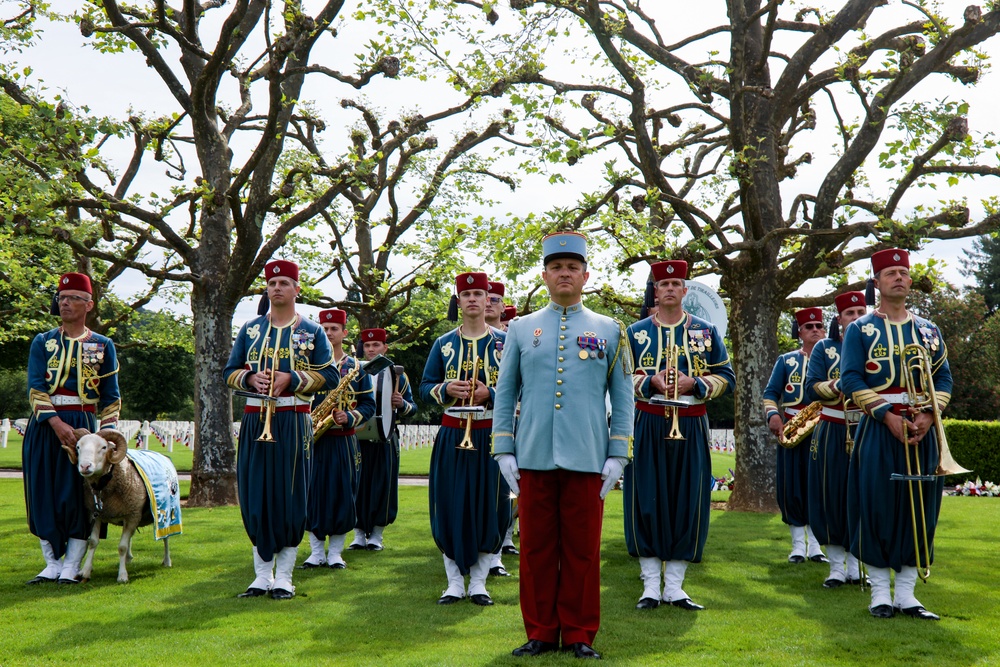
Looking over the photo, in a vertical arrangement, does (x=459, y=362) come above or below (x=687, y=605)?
above

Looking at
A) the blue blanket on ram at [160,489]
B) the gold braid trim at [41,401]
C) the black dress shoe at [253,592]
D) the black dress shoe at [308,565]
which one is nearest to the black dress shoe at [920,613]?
the black dress shoe at [253,592]

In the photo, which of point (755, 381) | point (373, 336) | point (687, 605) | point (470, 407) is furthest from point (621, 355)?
point (755, 381)

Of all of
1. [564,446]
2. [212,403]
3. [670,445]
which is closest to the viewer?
[564,446]

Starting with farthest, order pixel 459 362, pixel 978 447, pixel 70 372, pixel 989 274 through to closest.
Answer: pixel 989 274 < pixel 978 447 < pixel 70 372 < pixel 459 362

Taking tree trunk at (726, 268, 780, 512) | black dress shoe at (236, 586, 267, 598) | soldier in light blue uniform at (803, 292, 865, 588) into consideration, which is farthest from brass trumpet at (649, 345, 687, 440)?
tree trunk at (726, 268, 780, 512)

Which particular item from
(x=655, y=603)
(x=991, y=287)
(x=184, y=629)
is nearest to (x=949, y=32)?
(x=655, y=603)

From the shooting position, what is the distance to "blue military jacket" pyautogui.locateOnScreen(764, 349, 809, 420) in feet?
32.0

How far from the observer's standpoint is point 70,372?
25.7 feet

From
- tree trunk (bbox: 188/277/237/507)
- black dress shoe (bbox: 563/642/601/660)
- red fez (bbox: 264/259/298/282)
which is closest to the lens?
black dress shoe (bbox: 563/642/601/660)

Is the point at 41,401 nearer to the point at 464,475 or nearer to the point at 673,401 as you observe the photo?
the point at 464,475

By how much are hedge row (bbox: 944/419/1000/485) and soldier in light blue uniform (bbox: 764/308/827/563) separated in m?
13.4

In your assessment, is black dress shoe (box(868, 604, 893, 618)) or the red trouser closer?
the red trouser

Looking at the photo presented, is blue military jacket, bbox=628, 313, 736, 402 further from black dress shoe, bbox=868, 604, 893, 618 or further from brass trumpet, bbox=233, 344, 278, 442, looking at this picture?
brass trumpet, bbox=233, 344, 278, 442

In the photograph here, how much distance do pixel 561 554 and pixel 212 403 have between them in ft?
35.2
